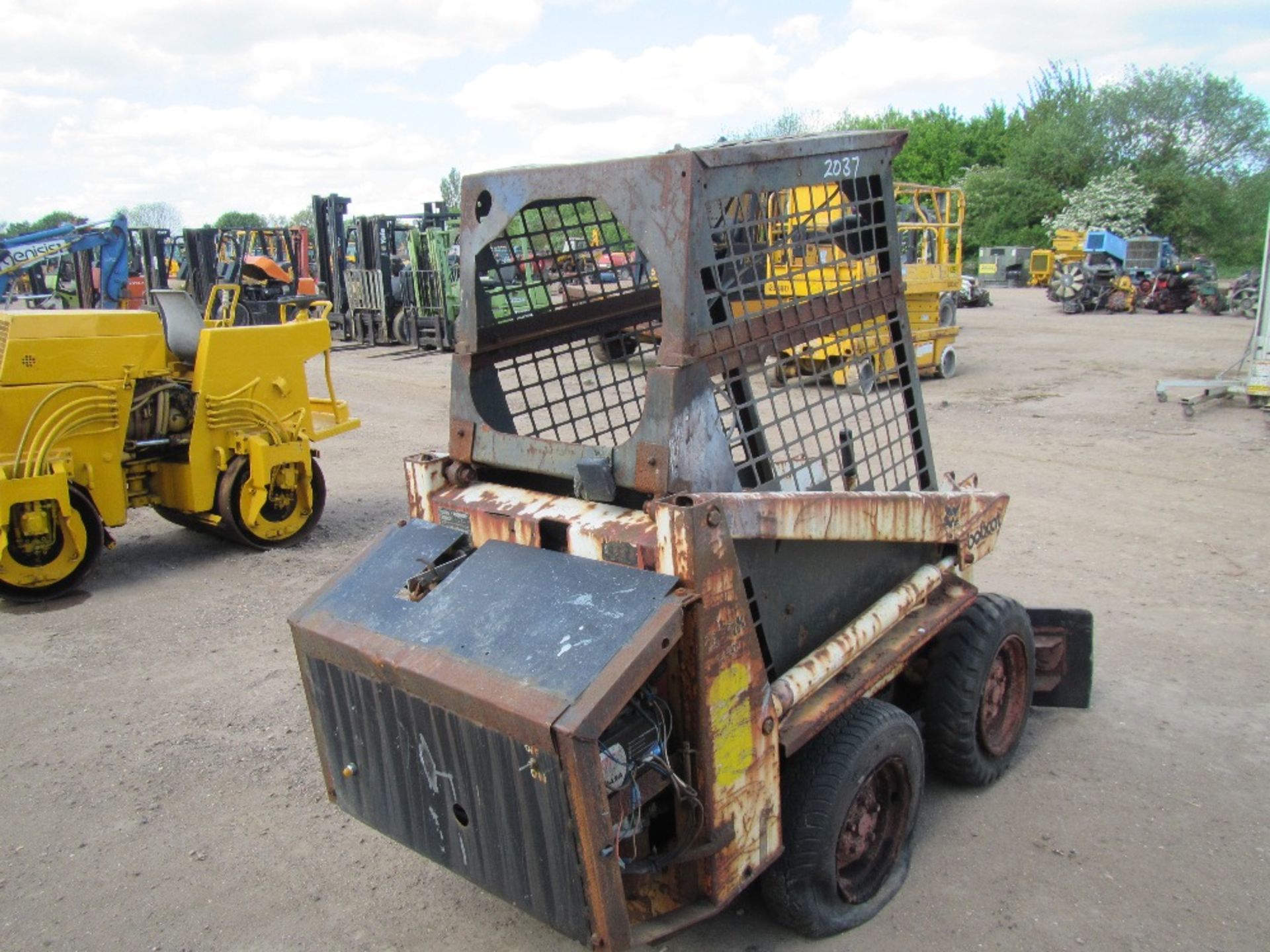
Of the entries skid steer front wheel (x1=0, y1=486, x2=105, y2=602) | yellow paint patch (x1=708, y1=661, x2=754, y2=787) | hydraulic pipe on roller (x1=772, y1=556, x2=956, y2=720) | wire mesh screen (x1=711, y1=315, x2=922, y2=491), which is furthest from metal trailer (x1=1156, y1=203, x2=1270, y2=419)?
skid steer front wheel (x1=0, y1=486, x2=105, y2=602)

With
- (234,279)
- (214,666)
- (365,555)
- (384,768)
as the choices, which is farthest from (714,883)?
(234,279)

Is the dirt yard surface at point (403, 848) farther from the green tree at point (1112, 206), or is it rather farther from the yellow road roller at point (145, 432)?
the green tree at point (1112, 206)

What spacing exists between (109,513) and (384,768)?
4676 millimetres

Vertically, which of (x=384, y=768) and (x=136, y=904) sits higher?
(x=384, y=768)

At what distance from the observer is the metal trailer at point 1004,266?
115 feet

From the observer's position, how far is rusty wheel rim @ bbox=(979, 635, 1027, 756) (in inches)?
155

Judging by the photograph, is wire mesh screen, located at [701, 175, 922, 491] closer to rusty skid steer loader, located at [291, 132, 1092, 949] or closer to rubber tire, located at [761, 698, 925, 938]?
rusty skid steer loader, located at [291, 132, 1092, 949]

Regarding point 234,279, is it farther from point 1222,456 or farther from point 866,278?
point 866,278

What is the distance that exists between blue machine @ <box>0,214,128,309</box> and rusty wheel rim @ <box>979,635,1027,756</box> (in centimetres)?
1673

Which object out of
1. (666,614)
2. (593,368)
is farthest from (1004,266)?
(666,614)

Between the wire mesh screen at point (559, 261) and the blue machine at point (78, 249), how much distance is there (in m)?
15.5

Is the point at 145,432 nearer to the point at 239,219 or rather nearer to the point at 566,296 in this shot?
the point at 566,296

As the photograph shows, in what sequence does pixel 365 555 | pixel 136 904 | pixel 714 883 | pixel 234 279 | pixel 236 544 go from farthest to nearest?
pixel 234 279, pixel 236 544, pixel 136 904, pixel 365 555, pixel 714 883

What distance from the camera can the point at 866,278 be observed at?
137 inches
